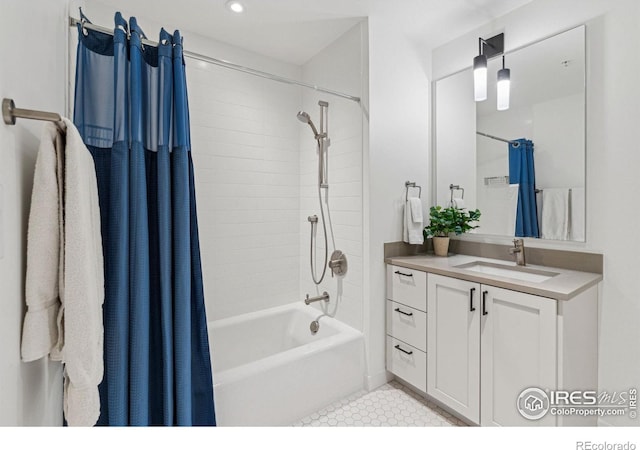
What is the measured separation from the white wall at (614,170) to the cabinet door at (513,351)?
0.56 m

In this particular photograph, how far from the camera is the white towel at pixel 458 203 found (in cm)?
235

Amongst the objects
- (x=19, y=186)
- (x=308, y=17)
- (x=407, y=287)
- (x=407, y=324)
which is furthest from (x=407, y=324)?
(x=308, y=17)

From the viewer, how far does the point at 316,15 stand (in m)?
2.05

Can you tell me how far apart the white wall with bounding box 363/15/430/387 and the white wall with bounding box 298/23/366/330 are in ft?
0.29

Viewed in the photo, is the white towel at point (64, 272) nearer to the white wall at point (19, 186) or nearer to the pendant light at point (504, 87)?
the white wall at point (19, 186)

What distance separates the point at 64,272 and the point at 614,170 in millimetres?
2419

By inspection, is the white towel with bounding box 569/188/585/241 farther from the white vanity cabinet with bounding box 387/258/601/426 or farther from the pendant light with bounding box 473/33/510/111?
the pendant light with bounding box 473/33/510/111

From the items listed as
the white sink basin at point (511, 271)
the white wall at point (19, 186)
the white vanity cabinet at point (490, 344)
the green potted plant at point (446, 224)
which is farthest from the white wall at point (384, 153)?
the white wall at point (19, 186)

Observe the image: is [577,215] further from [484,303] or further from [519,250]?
[484,303]

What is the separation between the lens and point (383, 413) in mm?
1864

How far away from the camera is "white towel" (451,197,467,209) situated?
235 cm

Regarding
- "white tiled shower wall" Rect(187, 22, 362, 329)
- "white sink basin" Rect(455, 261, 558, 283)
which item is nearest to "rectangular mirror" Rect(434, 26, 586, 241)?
"white sink basin" Rect(455, 261, 558, 283)
